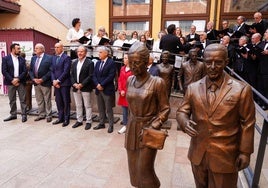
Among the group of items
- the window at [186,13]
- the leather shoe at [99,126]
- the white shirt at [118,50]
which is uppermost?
the window at [186,13]

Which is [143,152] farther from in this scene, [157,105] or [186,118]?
[186,118]

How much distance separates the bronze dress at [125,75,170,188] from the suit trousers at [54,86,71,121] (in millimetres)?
4198

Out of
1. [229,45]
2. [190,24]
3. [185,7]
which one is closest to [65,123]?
[229,45]

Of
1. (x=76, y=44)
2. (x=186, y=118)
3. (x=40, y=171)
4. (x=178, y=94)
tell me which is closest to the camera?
(x=186, y=118)

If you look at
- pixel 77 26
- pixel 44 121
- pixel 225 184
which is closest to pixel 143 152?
pixel 225 184

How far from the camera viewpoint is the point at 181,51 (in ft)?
25.2

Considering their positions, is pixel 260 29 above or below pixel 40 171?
above

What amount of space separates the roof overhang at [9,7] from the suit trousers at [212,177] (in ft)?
44.3

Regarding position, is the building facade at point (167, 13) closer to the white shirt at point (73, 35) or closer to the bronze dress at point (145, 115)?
the white shirt at point (73, 35)

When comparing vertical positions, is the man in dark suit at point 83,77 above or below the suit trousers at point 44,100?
above

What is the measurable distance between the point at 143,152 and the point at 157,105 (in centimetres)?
54

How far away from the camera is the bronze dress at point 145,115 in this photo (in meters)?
2.90

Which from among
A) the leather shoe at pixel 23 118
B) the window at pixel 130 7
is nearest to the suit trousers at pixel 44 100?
the leather shoe at pixel 23 118

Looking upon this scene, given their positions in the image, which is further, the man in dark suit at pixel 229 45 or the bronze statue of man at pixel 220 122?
the man in dark suit at pixel 229 45
